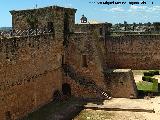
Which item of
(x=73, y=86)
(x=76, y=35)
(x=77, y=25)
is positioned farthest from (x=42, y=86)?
(x=77, y=25)

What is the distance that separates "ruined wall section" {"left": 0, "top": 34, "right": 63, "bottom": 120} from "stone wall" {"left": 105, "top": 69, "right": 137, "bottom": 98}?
13.5 ft

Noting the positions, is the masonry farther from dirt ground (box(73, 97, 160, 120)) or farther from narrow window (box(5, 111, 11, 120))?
narrow window (box(5, 111, 11, 120))

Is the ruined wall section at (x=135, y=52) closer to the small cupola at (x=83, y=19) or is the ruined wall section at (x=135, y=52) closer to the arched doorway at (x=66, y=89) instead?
the small cupola at (x=83, y=19)

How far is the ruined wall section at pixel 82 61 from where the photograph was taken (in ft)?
93.8

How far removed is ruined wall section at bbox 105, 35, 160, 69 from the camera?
4244 cm

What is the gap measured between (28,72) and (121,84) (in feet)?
27.3

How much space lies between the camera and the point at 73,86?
28.7 m

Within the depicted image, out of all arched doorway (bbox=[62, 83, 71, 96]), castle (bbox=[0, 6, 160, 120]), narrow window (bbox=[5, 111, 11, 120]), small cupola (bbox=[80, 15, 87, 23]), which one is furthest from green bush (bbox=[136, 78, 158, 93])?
small cupola (bbox=[80, 15, 87, 23])

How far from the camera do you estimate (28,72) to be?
939 inches

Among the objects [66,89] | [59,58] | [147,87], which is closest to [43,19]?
[59,58]

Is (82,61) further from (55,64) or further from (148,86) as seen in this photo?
(148,86)

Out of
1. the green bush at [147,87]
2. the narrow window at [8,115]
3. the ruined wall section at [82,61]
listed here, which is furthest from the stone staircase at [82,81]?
the narrow window at [8,115]

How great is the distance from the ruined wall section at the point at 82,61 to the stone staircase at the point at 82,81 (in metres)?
0.19

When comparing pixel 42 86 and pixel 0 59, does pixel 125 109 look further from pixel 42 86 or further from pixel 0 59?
pixel 0 59
